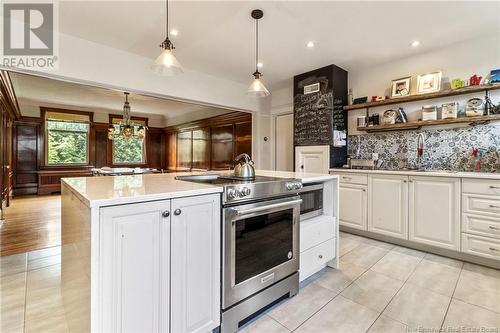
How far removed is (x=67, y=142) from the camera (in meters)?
7.49

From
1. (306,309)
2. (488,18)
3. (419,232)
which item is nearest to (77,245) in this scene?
(306,309)

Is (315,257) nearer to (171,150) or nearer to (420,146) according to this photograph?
(420,146)

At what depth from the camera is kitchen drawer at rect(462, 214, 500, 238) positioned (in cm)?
238

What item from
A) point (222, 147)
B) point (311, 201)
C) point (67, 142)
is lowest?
point (311, 201)

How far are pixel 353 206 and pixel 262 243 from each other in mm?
2223

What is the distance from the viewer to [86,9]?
2.34 metres

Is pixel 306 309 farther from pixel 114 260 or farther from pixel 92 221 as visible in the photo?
pixel 92 221

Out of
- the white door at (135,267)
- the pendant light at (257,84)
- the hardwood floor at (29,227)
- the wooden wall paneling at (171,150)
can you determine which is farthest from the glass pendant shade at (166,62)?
the wooden wall paneling at (171,150)

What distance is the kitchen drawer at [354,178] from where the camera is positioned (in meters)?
3.33

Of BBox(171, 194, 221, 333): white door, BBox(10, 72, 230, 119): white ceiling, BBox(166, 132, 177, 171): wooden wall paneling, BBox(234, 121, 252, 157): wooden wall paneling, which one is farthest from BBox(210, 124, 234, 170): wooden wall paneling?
BBox(171, 194, 221, 333): white door

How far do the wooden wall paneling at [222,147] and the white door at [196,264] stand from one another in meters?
4.51

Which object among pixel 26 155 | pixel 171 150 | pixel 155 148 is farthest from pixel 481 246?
pixel 26 155

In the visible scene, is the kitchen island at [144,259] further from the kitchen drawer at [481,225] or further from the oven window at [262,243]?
the kitchen drawer at [481,225]

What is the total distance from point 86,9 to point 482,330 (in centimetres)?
411
